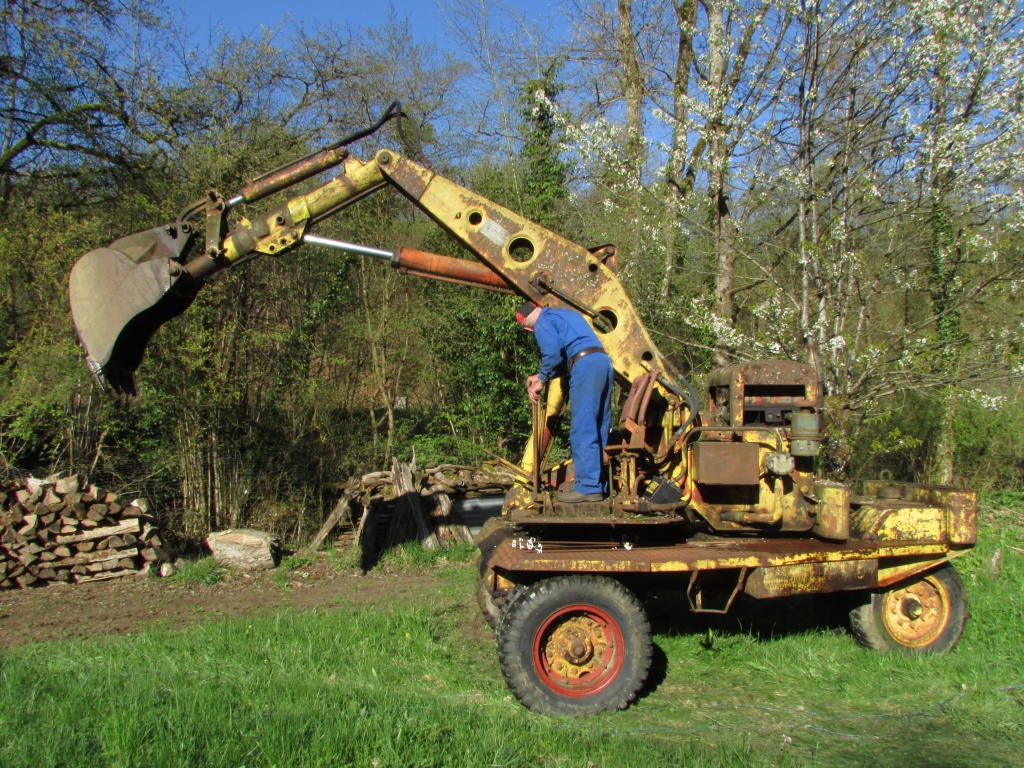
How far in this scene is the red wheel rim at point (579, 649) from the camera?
5.31 meters

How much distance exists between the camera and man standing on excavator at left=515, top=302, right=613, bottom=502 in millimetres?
5688

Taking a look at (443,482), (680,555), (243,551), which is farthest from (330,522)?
(680,555)

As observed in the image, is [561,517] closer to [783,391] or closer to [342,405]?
[783,391]

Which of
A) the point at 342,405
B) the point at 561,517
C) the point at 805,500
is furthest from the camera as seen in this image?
the point at 342,405

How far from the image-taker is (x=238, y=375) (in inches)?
398

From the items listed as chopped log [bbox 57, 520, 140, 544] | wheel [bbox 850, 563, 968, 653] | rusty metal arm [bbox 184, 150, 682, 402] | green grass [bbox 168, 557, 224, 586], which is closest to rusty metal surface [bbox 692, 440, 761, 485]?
rusty metal arm [bbox 184, 150, 682, 402]

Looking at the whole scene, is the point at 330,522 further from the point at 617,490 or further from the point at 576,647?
the point at 576,647

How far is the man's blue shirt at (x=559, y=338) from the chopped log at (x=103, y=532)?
5596 millimetres

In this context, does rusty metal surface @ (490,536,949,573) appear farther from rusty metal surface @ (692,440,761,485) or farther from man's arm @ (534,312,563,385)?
man's arm @ (534,312,563,385)

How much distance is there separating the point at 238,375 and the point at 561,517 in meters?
6.02

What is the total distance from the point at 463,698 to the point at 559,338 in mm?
2522

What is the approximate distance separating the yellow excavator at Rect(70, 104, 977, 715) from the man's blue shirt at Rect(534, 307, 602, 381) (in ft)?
1.12

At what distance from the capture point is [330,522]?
33.0 ft

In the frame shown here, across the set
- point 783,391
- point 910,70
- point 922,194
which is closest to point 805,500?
point 783,391
